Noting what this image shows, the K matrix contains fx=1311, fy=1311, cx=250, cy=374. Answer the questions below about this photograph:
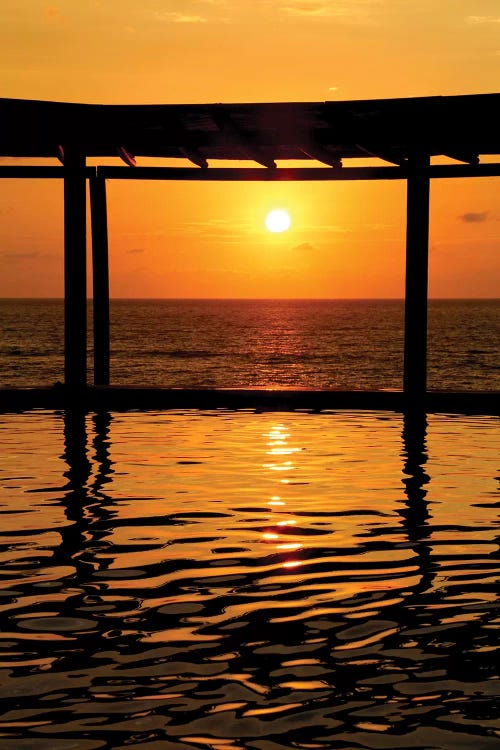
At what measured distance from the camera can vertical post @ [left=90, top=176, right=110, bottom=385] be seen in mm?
20719

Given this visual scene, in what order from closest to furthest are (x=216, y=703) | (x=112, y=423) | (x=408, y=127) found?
1. (x=216, y=703)
2. (x=408, y=127)
3. (x=112, y=423)

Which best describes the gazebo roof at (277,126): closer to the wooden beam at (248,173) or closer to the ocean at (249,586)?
the wooden beam at (248,173)

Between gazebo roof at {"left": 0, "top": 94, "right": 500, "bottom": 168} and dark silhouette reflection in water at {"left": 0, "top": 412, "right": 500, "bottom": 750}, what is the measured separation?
491 cm

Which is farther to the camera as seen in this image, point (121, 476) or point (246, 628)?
point (121, 476)

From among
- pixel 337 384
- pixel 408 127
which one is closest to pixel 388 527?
pixel 408 127

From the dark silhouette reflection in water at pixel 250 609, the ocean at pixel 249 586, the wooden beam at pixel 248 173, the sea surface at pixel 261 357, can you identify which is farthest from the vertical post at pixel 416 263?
the sea surface at pixel 261 357

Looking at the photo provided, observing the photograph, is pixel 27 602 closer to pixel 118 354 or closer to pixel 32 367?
pixel 32 367

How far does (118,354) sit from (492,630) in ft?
244

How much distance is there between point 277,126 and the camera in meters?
16.3

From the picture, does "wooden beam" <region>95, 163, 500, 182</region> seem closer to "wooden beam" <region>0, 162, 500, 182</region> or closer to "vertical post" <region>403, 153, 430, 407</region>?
"wooden beam" <region>0, 162, 500, 182</region>

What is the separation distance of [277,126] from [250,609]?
9.87m

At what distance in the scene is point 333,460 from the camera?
13.8 metres

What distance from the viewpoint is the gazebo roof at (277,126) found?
1614cm

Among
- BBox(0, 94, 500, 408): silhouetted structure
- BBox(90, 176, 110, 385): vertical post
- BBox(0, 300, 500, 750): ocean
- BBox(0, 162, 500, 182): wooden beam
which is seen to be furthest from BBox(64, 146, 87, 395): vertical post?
BBox(90, 176, 110, 385): vertical post
